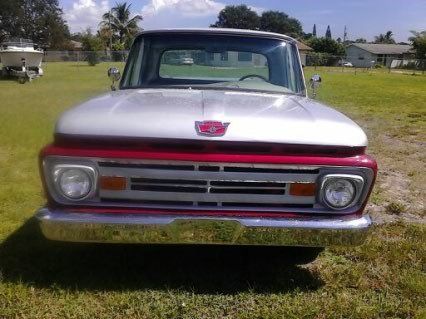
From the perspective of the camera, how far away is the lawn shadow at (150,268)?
3121mm

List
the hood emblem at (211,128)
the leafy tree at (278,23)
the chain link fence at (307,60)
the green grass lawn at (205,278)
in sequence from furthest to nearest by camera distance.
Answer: the leafy tree at (278,23)
the chain link fence at (307,60)
the green grass lawn at (205,278)
the hood emblem at (211,128)

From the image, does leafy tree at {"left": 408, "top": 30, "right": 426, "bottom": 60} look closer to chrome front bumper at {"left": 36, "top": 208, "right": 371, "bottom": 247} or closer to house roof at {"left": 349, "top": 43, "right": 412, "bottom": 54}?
house roof at {"left": 349, "top": 43, "right": 412, "bottom": 54}

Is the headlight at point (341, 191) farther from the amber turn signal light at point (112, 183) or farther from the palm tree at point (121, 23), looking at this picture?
the palm tree at point (121, 23)

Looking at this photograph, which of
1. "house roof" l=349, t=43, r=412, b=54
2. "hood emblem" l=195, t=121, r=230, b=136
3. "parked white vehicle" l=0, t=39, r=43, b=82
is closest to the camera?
"hood emblem" l=195, t=121, r=230, b=136

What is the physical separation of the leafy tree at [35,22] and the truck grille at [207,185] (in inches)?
2470

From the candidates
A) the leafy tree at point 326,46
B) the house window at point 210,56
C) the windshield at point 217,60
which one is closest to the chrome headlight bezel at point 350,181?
the windshield at point 217,60

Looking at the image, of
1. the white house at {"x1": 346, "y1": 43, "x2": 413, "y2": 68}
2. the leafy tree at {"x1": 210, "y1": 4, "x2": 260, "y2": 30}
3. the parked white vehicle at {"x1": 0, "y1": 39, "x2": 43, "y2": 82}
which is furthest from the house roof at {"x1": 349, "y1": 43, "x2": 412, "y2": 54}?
the parked white vehicle at {"x1": 0, "y1": 39, "x2": 43, "y2": 82}

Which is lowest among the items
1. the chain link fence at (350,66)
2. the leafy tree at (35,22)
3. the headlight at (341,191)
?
the chain link fence at (350,66)

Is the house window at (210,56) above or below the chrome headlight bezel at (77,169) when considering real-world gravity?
above

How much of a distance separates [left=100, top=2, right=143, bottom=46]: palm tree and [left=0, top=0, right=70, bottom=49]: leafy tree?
5.98 meters

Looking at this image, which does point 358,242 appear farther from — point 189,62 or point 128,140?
point 189,62

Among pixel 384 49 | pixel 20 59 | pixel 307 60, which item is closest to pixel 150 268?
pixel 20 59

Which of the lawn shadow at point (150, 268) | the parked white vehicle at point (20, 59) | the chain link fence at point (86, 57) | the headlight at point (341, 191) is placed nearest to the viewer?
the headlight at point (341, 191)

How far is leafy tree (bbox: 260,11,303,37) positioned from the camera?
345ft
